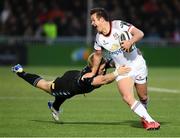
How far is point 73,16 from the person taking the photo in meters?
34.3

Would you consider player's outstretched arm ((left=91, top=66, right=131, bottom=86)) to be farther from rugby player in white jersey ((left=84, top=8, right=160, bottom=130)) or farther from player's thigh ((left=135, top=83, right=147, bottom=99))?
player's thigh ((left=135, top=83, right=147, bottom=99))

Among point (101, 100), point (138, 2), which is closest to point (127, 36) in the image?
point (101, 100)

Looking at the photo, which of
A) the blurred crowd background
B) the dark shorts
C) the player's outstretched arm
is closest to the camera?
the player's outstretched arm

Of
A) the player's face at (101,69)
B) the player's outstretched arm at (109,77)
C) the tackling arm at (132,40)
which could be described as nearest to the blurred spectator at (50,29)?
the player's face at (101,69)

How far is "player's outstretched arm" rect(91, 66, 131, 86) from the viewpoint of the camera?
42.3 ft

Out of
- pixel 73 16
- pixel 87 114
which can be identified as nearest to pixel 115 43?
pixel 87 114

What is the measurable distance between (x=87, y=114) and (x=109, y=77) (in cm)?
266

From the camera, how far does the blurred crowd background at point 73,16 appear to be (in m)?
33.6

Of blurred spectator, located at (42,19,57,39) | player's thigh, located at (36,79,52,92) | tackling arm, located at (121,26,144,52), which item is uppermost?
tackling arm, located at (121,26,144,52)

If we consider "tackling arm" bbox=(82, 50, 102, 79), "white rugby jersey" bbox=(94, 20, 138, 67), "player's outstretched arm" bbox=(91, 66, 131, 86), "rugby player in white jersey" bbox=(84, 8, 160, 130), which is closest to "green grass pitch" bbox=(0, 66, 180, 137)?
"rugby player in white jersey" bbox=(84, 8, 160, 130)

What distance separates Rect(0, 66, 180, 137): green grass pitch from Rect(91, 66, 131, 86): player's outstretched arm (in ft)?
2.47

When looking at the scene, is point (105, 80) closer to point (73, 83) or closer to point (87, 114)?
point (73, 83)

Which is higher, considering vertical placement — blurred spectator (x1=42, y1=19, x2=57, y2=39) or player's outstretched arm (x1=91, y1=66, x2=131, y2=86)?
player's outstretched arm (x1=91, y1=66, x2=131, y2=86)

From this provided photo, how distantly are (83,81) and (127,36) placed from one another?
1149mm
